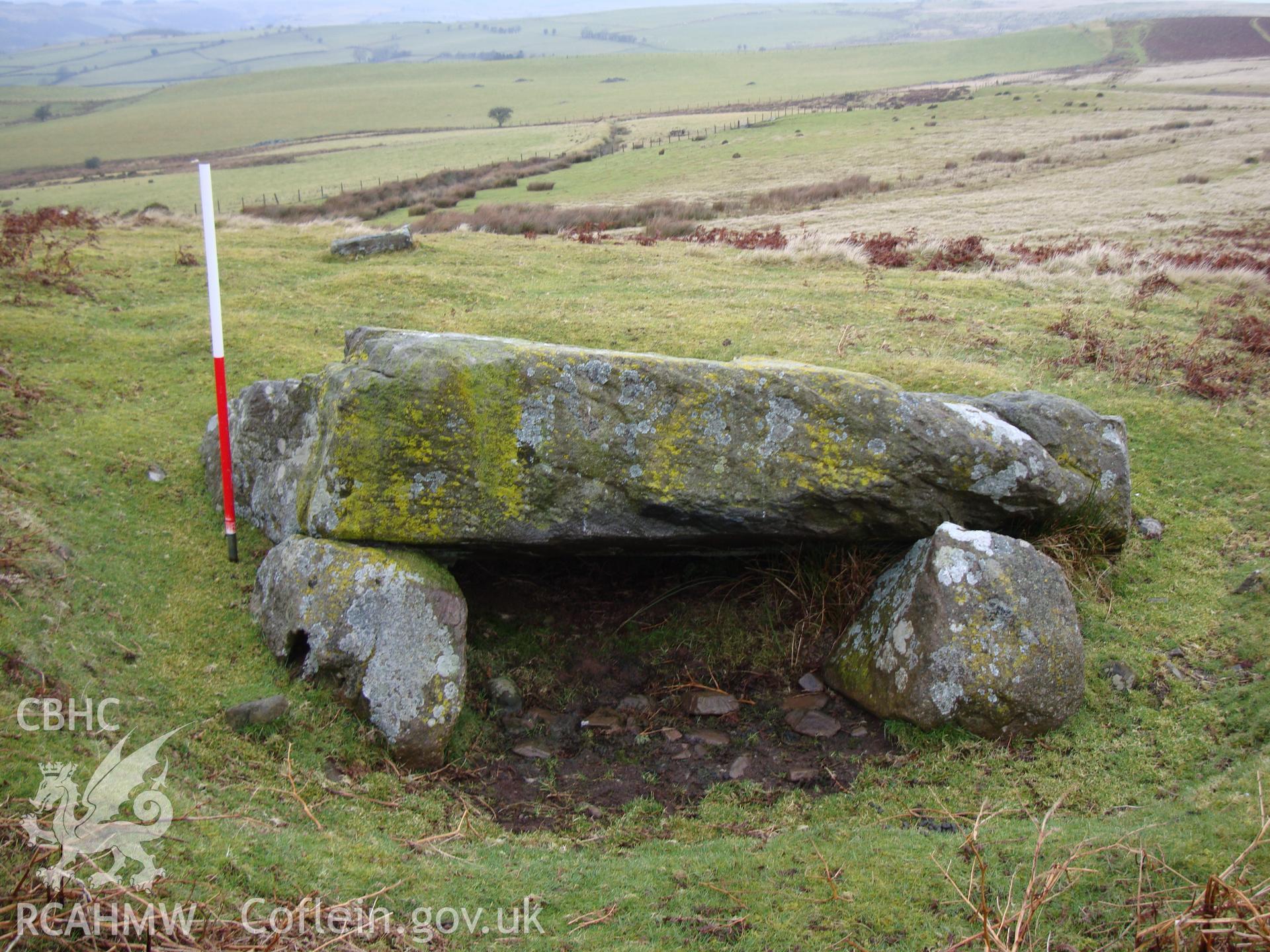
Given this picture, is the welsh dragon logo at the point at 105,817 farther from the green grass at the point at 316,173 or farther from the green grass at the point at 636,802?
the green grass at the point at 316,173

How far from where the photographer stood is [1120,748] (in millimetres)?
7438

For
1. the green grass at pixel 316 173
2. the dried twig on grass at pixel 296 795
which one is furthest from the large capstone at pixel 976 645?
the green grass at pixel 316 173

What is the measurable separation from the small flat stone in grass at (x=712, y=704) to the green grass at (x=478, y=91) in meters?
107

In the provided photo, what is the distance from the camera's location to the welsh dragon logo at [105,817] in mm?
4426

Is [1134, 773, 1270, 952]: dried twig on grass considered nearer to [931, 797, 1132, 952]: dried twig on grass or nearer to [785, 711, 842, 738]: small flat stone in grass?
[931, 797, 1132, 952]: dried twig on grass

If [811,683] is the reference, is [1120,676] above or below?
above

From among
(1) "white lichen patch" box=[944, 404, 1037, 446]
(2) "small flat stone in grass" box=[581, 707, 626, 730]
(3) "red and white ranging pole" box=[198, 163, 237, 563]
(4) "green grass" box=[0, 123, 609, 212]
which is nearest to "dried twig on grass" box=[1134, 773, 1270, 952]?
(2) "small flat stone in grass" box=[581, 707, 626, 730]

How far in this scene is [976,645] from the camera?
7.73 metres

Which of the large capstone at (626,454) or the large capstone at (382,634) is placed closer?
the large capstone at (382,634)

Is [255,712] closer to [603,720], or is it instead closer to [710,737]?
[603,720]

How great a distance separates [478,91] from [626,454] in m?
151

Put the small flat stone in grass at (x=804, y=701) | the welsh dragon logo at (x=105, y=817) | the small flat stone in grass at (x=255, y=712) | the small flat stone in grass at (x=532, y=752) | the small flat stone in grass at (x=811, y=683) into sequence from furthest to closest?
the small flat stone in grass at (x=811, y=683) < the small flat stone in grass at (x=804, y=701) < the small flat stone in grass at (x=532, y=752) < the small flat stone in grass at (x=255, y=712) < the welsh dragon logo at (x=105, y=817)

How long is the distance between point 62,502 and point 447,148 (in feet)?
236

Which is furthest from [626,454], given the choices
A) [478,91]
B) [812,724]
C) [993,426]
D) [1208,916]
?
[478,91]
